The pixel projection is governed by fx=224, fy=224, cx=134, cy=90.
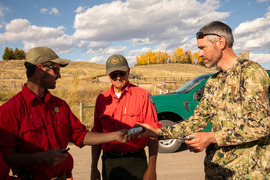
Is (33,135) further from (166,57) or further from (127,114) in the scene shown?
(166,57)

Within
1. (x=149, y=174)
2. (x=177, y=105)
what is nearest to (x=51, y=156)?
(x=149, y=174)

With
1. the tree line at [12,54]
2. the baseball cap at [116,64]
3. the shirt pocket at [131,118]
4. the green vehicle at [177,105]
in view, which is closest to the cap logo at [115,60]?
the baseball cap at [116,64]

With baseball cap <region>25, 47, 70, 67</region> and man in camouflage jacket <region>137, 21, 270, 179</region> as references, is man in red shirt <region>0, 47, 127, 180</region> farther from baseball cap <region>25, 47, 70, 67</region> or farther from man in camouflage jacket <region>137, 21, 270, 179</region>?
man in camouflage jacket <region>137, 21, 270, 179</region>

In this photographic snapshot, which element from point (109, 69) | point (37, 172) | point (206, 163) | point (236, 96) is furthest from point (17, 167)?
point (236, 96)

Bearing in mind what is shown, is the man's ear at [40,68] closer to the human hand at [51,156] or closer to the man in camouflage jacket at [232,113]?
the human hand at [51,156]

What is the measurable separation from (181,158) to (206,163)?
12.4 ft

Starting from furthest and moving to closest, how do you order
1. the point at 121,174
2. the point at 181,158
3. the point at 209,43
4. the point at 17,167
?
the point at 181,158, the point at 121,174, the point at 209,43, the point at 17,167

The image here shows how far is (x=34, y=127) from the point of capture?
1937 mm

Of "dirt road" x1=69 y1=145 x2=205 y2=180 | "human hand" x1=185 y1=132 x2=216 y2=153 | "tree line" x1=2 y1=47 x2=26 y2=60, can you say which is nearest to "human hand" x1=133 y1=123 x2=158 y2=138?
"human hand" x1=185 y1=132 x2=216 y2=153

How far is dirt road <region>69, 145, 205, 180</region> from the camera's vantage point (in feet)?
15.2

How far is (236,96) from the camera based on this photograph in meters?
1.86

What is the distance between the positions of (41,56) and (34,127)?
677mm

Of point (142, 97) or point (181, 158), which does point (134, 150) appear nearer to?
point (142, 97)

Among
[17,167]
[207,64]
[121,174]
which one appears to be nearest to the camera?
[17,167]
